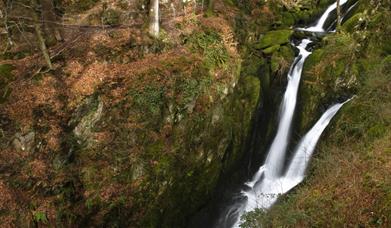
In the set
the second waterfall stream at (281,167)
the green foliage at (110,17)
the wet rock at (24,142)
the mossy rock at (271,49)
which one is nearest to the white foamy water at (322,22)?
the mossy rock at (271,49)

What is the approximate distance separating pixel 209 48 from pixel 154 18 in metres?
2.54

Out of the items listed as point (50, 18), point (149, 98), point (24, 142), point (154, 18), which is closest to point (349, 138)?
point (149, 98)

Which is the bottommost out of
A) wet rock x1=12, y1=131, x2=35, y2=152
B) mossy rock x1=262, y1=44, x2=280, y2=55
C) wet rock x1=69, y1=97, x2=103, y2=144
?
wet rock x1=12, y1=131, x2=35, y2=152

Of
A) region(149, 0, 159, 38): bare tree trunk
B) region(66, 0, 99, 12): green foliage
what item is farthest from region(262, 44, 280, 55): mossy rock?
region(66, 0, 99, 12): green foliage

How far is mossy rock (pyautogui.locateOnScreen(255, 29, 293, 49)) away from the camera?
55.5 ft

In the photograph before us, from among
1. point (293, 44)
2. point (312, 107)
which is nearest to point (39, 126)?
point (312, 107)

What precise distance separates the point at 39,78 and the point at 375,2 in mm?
16137

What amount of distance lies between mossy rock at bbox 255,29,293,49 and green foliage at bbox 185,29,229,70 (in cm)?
423

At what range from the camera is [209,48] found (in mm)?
12945

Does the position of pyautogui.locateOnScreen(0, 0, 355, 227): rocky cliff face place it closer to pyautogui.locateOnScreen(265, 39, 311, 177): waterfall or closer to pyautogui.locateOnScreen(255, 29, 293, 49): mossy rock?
pyautogui.locateOnScreen(265, 39, 311, 177): waterfall

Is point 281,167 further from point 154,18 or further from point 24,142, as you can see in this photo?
point 24,142

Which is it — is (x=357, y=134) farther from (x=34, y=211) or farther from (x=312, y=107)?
(x=34, y=211)

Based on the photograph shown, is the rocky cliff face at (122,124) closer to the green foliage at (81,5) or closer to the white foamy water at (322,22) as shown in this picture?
the green foliage at (81,5)

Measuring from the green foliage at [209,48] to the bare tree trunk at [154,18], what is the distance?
1.45m
